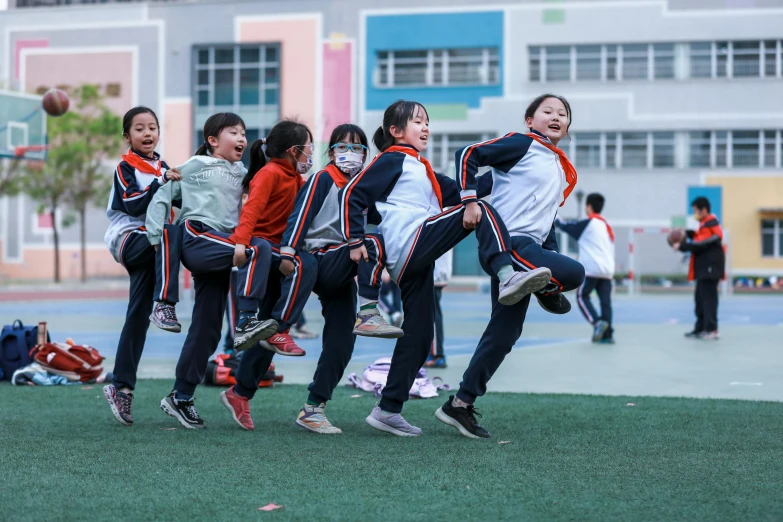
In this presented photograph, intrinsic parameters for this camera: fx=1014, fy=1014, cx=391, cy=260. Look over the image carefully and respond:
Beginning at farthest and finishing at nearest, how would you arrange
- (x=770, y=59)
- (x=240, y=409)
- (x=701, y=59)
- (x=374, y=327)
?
1. (x=701, y=59)
2. (x=770, y=59)
3. (x=240, y=409)
4. (x=374, y=327)

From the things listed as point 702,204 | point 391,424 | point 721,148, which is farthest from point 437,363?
point 721,148

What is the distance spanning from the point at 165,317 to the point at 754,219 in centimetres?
3890

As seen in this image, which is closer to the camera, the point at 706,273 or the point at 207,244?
the point at 207,244

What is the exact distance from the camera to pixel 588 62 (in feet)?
139

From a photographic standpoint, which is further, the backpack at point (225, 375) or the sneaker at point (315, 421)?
the backpack at point (225, 375)

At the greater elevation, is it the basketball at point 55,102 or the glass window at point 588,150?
the glass window at point 588,150

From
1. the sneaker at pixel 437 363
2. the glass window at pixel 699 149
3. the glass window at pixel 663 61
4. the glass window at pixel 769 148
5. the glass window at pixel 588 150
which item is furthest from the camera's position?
the glass window at pixel 588 150

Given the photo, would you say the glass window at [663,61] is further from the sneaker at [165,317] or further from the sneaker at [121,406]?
the sneaker at [165,317]

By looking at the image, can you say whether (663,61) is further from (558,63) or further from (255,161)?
(255,161)

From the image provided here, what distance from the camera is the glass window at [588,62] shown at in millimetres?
42219

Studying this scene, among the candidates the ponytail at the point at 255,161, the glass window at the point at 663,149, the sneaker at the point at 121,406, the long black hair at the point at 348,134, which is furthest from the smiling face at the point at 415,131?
the glass window at the point at 663,149

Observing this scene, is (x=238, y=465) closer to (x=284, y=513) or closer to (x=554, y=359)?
(x=284, y=513)

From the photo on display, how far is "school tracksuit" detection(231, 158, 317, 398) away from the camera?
559 cm

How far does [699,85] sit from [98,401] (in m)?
37.8
